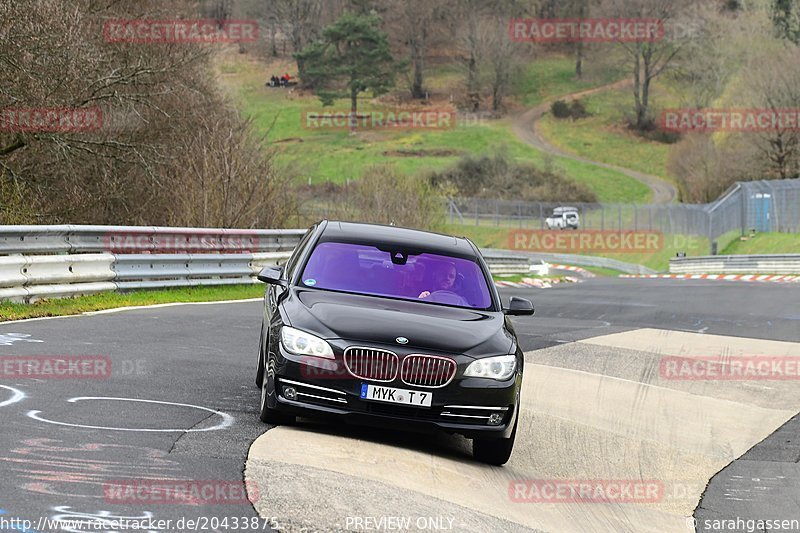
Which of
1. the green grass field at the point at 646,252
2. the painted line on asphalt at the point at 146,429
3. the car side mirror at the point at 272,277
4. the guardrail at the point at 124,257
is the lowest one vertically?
the green grass field at the point at 646,252

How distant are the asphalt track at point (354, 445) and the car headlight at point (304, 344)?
58 cm

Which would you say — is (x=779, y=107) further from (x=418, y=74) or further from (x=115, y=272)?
(x=418, y=74)

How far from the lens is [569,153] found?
11588cm

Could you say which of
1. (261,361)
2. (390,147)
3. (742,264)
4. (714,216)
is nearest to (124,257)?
(261,361)

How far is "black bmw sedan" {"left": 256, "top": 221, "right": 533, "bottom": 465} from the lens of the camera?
851 centimetres

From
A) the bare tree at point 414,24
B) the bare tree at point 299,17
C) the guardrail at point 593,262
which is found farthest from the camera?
the bare tree at point 299,17

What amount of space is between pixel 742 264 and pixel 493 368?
134ft

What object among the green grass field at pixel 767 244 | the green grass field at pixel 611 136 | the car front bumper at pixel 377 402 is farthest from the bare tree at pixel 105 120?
the green grass field at pixel 611 136

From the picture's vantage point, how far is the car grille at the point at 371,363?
8500mm

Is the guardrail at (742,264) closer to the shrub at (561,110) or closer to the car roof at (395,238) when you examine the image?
the car roof at (395,238)

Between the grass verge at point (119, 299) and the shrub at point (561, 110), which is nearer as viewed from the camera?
the grass verge at point (119, 299)

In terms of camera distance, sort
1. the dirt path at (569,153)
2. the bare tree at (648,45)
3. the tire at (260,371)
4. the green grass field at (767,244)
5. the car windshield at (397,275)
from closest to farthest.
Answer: the car windshield at (397,275) → the tire at (260,371) → the green grass field at (767,244) → the dirt path at (569,153) → the bare tree at (648,45)

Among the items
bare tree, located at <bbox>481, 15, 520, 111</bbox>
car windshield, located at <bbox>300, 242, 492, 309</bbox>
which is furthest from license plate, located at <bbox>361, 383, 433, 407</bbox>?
bare tree, located at <bbox>481, 15, 520, 111</bbox>

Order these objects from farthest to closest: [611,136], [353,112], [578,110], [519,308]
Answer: [578,110] < [353,112] < [611,136] < [519,308]
